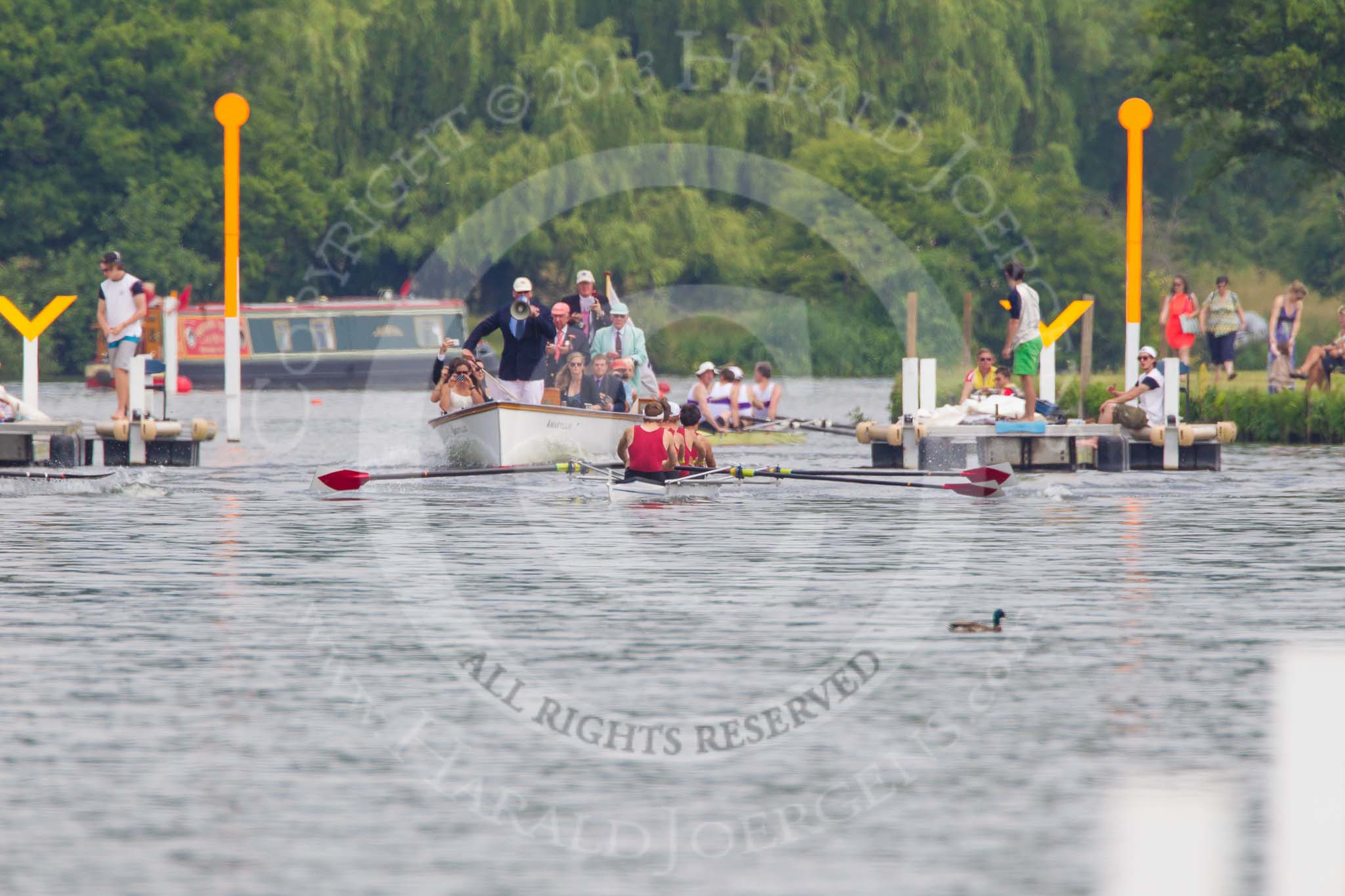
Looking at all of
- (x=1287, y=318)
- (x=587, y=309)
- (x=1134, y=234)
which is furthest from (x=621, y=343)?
(x=1287, y=318)

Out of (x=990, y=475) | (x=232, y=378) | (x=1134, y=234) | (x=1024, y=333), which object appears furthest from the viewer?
(x=232, y=378)

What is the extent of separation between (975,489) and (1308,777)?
45.5 feet

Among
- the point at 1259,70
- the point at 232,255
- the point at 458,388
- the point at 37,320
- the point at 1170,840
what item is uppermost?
the point at 1259,70

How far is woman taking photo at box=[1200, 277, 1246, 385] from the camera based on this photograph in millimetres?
35406

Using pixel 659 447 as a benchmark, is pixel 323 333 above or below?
above

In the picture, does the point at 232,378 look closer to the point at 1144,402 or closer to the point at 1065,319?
the point at 1065,319

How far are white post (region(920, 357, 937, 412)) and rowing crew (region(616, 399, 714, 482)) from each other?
457cm

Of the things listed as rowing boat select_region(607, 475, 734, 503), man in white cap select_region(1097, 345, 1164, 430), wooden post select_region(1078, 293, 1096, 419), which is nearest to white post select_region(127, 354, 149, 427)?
rowing boat select_region(607, 475, 734, 503)

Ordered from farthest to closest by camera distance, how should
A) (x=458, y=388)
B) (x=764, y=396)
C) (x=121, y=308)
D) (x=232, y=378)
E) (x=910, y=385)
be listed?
1. (x=764, y=396)
2. (x=232, y=378)
3. (x=458, y=388)
4. (x=910, y=385)
5. (x=121, y=308)

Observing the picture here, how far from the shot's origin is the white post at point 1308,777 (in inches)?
343

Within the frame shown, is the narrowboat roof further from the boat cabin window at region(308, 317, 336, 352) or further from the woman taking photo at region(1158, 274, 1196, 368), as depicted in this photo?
the woman taking photo at region(1158, 274, 1196, 368)

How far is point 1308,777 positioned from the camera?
33.2 feet

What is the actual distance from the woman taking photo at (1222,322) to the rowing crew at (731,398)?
20.5ft

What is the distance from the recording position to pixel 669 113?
196 ft
